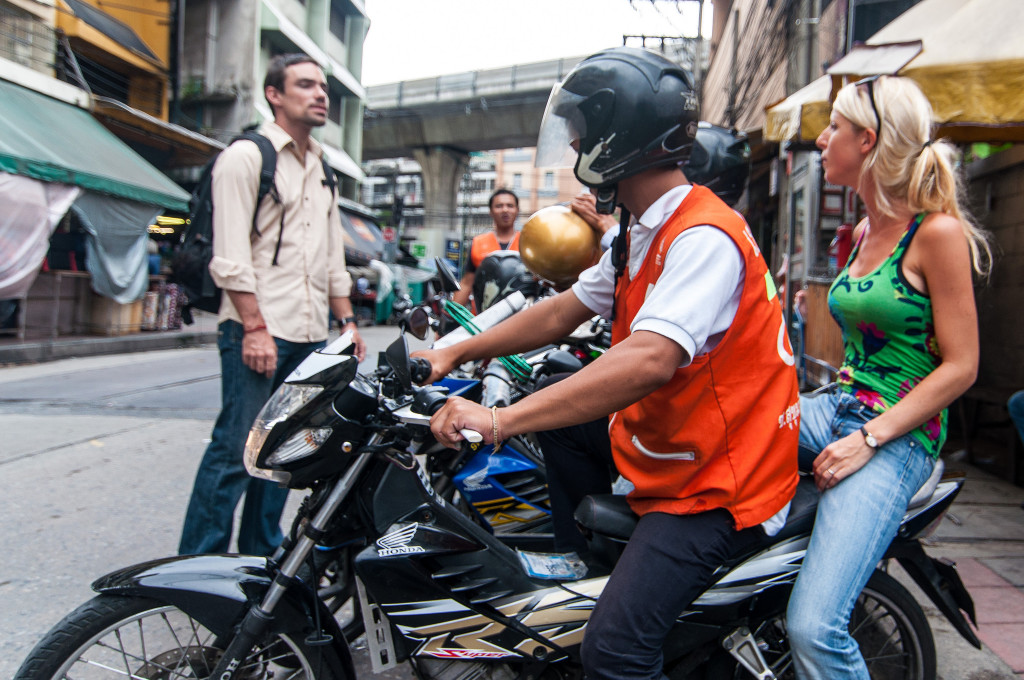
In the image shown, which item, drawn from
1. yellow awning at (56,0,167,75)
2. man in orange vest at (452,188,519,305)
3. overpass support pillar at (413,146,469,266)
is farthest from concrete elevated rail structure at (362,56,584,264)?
man in orange vest at (452,188,519,305)

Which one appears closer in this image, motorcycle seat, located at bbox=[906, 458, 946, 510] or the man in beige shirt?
motorcycle seat, located at bbox=[906, 458, 946, 510]

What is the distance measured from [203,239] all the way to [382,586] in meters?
1.60

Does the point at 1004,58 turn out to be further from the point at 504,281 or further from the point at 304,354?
the point at 304,354

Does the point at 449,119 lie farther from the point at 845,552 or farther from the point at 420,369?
the point at 845,552

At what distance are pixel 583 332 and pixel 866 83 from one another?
4.32 feet

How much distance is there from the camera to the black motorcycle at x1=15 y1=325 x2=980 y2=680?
5.29ft

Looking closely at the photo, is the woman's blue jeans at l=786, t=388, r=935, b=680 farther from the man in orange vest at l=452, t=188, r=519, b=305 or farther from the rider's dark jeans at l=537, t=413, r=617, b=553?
the man in orange vest at l=452, t=188, r=519, b=305

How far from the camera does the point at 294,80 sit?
280cm

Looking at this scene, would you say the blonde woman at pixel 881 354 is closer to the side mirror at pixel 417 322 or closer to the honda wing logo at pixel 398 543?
the honda wing logo at pixel 398 543

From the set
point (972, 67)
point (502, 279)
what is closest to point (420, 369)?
point (502, 279)

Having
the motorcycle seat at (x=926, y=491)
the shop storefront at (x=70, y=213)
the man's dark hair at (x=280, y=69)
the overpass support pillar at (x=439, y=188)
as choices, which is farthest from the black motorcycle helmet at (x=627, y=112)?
the overpass support pillar at (x=439, y=188)

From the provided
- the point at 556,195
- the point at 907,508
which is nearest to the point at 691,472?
the point at 907,508

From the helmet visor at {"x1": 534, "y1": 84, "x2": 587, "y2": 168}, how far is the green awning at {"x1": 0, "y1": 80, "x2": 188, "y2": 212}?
10.6 m

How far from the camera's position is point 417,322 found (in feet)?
5.72
